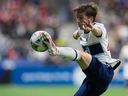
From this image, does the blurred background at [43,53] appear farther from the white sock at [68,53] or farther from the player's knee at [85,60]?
the white sock at [68,53]

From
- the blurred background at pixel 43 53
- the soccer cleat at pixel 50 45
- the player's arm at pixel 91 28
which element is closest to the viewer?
the soccer cleat at pixel 50 45

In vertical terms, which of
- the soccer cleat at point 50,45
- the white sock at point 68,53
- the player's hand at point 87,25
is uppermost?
the player's hand at point 87,25

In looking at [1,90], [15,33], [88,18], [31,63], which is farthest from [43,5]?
[88,18]

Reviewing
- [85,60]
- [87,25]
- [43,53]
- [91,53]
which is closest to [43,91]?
[43,53]

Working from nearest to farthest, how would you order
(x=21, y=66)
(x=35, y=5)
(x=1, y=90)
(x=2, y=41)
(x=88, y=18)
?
(x=88, y=18)
(x=1, y=90)
(x=21, y=66)
(x=2, y=41)
(x=35, y=5)

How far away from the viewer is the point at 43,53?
21.7 metres

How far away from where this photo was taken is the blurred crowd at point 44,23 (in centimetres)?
2183

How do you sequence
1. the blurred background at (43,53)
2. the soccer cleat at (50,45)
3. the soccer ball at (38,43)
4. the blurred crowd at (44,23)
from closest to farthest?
the soccer cleat at (50,45) < the soccer ball at (38,43) < the blurred background at (43,53) < the blurred crowd at (44,23)

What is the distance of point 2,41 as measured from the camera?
22281 millimetres

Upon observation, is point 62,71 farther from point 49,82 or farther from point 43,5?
point 43,5

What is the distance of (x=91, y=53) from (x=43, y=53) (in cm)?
1158

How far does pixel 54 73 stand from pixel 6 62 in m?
1.66

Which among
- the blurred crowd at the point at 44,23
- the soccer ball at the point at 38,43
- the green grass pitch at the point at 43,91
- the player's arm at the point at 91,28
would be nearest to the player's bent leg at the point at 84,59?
the player's arm at the point at 91,28

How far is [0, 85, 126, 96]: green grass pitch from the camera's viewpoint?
18188 mm
